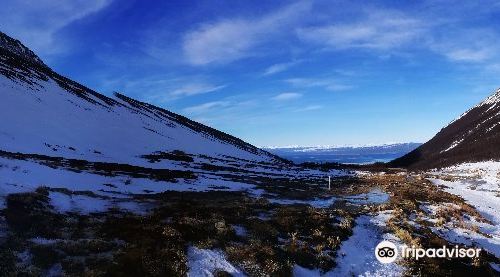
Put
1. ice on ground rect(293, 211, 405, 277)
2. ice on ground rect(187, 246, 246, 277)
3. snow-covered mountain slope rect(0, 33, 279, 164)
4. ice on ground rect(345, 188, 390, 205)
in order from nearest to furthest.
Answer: ice on ground rect(187, 246, 246, 277)
ice on ground rect(293, 211, 405, 277)
ice on ground rect(345, 188, 390, 205)
snow-covered mountain slope rect(0, 33, 279, 164)

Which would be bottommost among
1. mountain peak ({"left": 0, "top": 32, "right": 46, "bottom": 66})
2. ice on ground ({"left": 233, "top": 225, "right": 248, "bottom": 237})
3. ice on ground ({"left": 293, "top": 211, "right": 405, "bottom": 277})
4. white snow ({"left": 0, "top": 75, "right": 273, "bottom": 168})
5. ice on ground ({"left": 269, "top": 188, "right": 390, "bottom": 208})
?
ice on ground ({"left": 293, "top": 211, "right": 405, "bottom": 277})

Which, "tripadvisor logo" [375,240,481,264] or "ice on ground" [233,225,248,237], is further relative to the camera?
"ice on ground" [233,225,248,237]

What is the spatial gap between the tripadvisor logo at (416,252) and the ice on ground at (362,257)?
1.23 ft

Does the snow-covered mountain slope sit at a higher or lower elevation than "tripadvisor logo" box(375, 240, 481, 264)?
higher

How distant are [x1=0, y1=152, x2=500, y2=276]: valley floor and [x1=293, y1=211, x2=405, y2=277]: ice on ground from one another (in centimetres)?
5

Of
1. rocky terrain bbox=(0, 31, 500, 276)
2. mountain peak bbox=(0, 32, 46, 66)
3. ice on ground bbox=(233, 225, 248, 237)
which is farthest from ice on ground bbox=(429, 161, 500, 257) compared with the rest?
mountain peak bbox=(0, 32, 46, 66)

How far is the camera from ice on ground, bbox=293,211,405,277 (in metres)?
18.4

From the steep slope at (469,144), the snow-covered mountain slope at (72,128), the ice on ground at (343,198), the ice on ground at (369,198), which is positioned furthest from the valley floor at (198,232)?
the steep slope at (469,144)

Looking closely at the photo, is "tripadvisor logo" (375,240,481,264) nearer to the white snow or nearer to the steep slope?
the white snow

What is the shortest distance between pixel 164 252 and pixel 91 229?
4659 millimetres

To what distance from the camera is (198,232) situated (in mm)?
20859

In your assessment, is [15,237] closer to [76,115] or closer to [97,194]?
[97,194]

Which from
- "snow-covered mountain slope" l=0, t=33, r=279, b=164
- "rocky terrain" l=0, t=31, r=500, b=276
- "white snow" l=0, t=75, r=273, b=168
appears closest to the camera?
"rocky terrain" l=0, t=31, r=500, b=276

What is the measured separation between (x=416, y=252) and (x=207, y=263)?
32.1ft
